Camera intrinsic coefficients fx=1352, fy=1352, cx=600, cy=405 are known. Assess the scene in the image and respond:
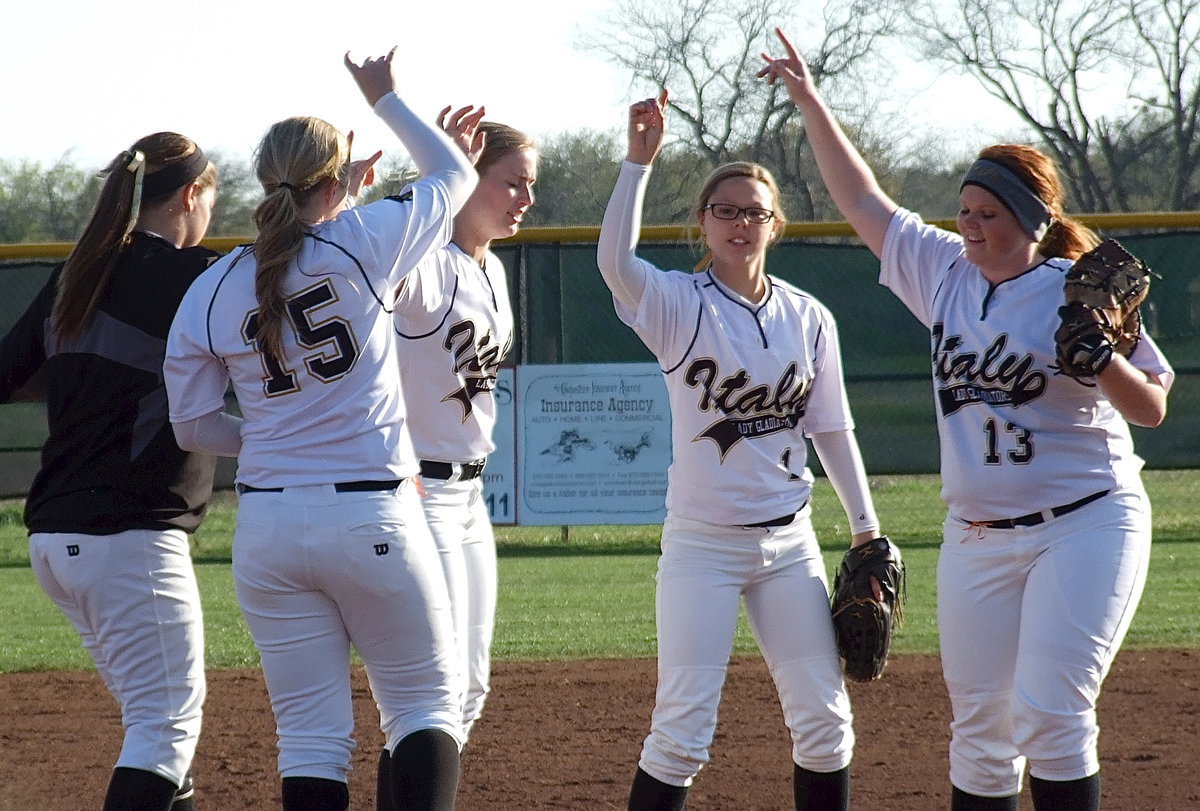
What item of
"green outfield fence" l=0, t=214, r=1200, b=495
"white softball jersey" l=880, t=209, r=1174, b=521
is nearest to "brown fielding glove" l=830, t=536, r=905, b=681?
"white softball jersey" l=880, t=209, r=1174, b=521

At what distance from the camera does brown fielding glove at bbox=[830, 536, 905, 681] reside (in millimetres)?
3166

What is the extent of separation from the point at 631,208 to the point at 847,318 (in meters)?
6.33

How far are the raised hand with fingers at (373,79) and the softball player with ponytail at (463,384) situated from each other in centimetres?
38

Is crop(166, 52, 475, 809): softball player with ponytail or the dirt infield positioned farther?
the dirt infield

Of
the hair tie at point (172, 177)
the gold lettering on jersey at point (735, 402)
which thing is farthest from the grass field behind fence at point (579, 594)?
the hair tie at point (172, 177)

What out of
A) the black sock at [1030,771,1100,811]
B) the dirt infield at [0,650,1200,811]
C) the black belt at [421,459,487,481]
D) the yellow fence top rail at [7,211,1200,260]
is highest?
the yellow fence top rail at [7,211,1200,260]

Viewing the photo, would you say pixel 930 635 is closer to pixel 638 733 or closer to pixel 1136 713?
pixel 1136 713

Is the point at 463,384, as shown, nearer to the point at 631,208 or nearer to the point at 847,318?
the point at 631,208

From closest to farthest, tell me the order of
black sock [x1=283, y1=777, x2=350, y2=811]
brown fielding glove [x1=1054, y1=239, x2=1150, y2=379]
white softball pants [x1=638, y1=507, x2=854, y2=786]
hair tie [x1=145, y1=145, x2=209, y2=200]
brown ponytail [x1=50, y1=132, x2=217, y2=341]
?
black sock [x1=283, y1=777, x2=350, y2=811] < brown fielding glove [x1=1054, y1=239, x2=1150, y2=379] < brown ponytail [x1=50, y1=132, x2=217, y2=341] < hair tie [x1=145, y1=145, x2=209, y2=200] < white softball pants [x1=638, y1=507, x2=854, y2=786]

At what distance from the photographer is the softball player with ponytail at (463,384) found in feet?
10.4

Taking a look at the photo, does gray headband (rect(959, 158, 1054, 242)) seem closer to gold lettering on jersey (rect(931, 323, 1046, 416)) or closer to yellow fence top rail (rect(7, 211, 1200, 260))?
gold lettering on jersey (rect(931, 323, 1046, 416))

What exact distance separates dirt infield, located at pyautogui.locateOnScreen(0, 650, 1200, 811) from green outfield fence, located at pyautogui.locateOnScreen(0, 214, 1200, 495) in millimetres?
3389

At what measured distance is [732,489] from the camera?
3131 mm

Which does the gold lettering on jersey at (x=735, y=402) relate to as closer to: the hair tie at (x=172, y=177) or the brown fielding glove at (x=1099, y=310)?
the brown fielding glove at (x=1099, y=310)
